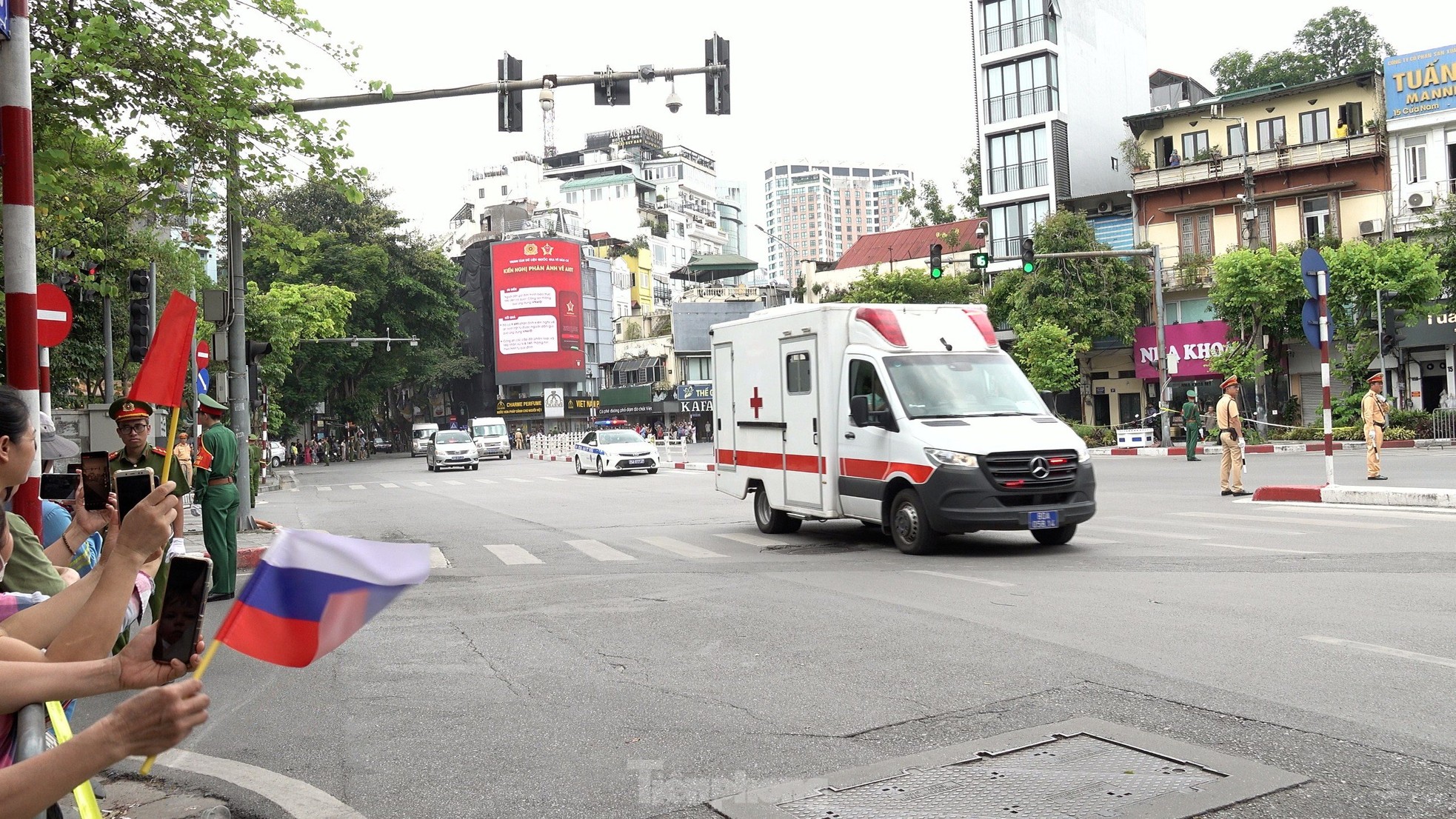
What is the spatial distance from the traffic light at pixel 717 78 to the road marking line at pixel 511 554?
5.85m

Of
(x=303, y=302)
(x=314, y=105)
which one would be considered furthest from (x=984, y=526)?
(x=303, y=302)

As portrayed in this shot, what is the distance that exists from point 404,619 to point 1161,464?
23008 millimetres

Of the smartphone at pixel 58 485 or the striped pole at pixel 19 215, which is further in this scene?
the striped pole at pixel 19 215

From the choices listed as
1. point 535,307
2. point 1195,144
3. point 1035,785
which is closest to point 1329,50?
point 1195,144

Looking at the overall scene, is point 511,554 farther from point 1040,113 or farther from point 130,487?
point 1040,113

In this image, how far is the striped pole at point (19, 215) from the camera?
243 inches

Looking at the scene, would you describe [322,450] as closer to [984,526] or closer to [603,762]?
[984,526]

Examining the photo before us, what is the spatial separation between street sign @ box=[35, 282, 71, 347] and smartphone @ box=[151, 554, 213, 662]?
7.90m

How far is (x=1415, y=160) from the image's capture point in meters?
39.8

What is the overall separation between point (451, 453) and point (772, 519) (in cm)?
3373

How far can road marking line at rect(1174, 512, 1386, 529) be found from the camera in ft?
43.8

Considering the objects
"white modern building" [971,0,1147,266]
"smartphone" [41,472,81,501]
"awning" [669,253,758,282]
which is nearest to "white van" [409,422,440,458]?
"awning" [669,253,758,282]

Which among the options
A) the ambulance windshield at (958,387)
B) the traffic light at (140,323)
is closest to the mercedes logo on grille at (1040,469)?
the ambulance windshield at (958,387)

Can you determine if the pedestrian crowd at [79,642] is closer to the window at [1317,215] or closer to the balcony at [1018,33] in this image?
the window at [1317,215]
